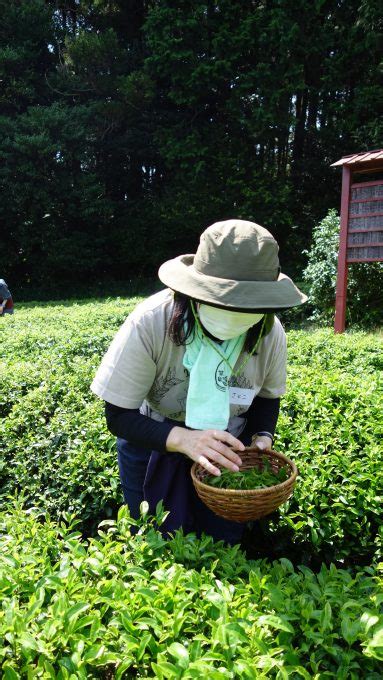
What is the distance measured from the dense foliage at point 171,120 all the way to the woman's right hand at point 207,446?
49.6ft

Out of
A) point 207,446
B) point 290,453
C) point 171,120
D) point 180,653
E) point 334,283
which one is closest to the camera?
point 180,653

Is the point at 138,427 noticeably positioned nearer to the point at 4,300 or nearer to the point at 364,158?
the point at 364,158

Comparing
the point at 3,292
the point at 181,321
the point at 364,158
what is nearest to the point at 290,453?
the point at 181,321

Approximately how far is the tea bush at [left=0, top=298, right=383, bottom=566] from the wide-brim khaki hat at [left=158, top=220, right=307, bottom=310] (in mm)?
1159

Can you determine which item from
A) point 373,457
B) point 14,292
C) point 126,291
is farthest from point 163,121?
point 373,457

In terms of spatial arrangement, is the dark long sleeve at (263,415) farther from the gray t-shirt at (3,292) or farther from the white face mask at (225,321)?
the gray t-shirt at (3,292)

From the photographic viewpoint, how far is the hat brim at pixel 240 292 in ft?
5.38

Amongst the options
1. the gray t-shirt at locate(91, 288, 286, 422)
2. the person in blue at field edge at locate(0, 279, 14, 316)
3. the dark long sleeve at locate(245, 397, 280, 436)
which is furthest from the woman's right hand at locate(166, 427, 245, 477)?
the person in blue at field edge at locate(0, 279, 14, 316)

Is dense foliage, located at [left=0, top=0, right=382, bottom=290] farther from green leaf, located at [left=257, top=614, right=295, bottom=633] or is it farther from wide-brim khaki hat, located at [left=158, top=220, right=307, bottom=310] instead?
green leaf, located at [left=257, top=614, right=295, bottom=633]

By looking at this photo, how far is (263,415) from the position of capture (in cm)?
229

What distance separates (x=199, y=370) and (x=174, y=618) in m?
0.82

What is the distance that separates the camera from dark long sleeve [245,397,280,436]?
228 centimetres

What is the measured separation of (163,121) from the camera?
1866cm

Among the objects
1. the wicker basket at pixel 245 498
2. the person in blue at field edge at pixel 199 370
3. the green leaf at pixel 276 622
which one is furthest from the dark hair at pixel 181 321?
the green leaf at pixel 276 622
